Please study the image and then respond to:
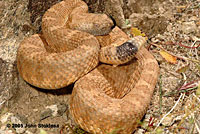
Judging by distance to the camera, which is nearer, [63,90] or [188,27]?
[63,90]

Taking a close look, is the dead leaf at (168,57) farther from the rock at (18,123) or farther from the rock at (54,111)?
the rock at (18,123)

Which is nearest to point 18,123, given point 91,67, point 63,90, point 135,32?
point 63,90

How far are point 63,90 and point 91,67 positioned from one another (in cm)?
78

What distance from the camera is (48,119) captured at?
4.05m

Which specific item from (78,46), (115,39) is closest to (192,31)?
(115,39)

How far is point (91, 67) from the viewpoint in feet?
12.7

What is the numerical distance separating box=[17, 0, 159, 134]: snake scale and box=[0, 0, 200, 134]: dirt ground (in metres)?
0.24

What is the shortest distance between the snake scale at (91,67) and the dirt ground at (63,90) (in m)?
0.24

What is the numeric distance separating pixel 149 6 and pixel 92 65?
2399 millimetres

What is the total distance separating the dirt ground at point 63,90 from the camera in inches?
151

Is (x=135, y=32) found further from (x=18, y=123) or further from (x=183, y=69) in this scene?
(x=18, y=123)

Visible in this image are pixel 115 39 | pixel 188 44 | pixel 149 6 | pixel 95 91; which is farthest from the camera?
pixel 149 6

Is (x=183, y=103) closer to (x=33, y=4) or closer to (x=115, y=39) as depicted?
(x=115, y=39)

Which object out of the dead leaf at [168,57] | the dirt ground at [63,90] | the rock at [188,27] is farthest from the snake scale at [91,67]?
the rock at [188,27]
